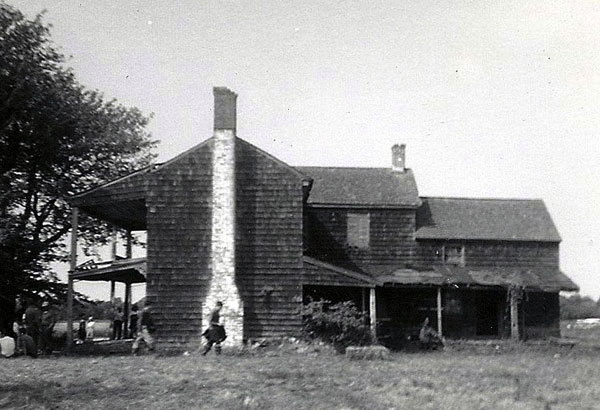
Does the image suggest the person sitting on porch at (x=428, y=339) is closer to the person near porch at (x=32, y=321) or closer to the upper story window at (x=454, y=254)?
the upper story window at (x=454, y=254)

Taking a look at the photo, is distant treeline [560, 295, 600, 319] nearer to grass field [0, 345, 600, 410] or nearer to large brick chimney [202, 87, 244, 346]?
large brick chimney [202, 87, 244, 346]

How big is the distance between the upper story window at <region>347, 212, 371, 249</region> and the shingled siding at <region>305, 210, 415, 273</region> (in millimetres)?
130

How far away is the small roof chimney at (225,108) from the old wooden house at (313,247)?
4 cm

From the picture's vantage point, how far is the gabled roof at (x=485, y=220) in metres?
32.1

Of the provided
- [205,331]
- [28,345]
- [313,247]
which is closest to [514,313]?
[313,247]

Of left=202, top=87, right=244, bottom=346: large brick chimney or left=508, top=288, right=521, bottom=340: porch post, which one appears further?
left=508, top=288, right=521, bottom=340: porch post

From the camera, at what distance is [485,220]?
109ft

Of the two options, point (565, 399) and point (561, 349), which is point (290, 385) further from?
point (561, 349)

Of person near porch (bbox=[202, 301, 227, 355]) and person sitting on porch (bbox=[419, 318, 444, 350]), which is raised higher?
person near porch (bbox=[202, 301, 227, 355])

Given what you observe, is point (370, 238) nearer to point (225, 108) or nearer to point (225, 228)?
point (225, 228)

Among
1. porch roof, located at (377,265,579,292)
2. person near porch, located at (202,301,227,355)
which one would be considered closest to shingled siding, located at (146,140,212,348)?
person near porch, located at (202,301,227,355)

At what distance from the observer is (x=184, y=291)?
2442 centimetres

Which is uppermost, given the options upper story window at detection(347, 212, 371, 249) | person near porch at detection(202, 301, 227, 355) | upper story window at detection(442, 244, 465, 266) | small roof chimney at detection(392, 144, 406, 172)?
small roof chimney at detection(392, 144, 406, 172)

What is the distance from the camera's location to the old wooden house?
24.5 metres
